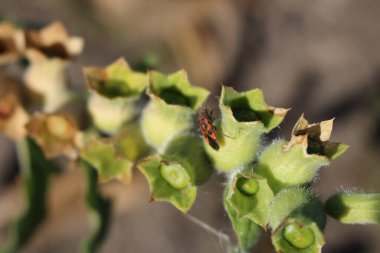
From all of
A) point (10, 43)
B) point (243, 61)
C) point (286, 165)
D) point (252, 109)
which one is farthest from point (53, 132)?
point (243, 61)

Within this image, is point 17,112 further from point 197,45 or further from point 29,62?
point 197,45

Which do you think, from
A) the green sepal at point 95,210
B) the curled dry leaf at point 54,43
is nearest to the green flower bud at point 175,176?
the green sepal at point 95,210

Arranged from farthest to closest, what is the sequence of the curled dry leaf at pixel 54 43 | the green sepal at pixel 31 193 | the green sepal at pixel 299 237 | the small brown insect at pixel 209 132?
the green sepal at pixel 31 193
the curled dry leaf at pixel 54 43
the small brown insect at pixel 209 132
the green sepal at pixel 299 237

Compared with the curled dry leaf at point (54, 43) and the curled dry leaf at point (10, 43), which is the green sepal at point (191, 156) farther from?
the curled dry leaf at point (10, 43)

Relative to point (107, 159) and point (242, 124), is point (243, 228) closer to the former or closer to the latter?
point (242, 124)

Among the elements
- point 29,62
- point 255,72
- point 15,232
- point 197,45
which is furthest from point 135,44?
point 15,232

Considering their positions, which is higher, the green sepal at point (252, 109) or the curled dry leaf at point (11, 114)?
the green sepal at point (252, 109)
